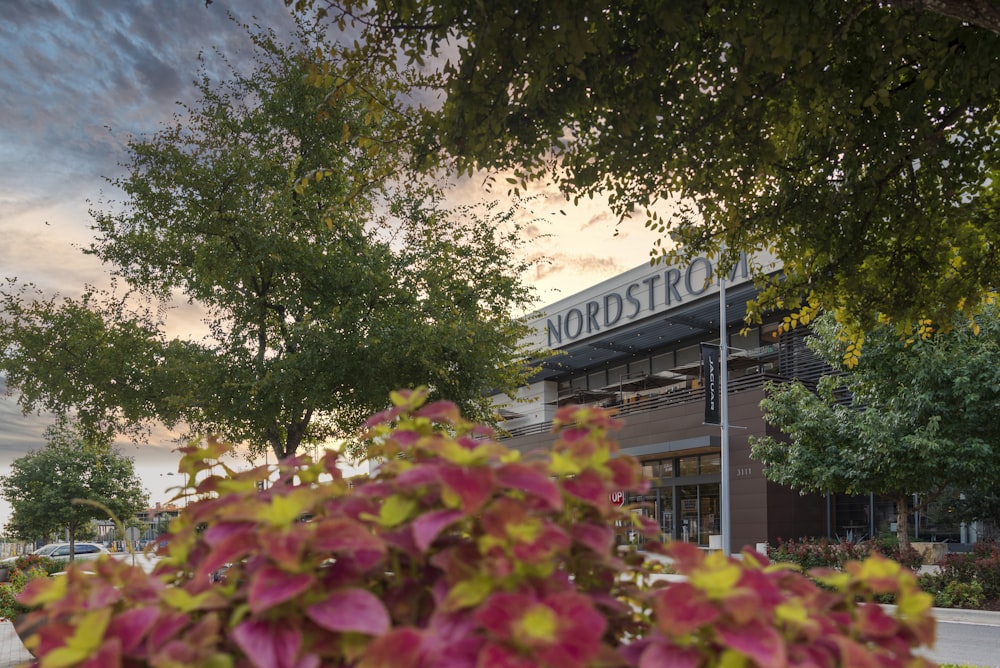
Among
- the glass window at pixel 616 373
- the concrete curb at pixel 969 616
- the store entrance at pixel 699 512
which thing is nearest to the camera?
the concrete curb at pixel 969 616

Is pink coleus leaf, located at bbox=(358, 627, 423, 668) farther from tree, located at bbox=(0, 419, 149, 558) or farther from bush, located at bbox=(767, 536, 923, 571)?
tree, located at bbox=(0, 419, 149, 558)

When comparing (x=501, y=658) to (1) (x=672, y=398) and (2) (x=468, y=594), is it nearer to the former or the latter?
(2) (x=468, y=594)

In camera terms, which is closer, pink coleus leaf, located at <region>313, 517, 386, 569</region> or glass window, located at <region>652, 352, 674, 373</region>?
pink coleus leaf, located at <region>313, 517, 386, 569</region>

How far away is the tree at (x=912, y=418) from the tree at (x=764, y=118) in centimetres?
1141

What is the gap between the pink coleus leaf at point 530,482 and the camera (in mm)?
1368

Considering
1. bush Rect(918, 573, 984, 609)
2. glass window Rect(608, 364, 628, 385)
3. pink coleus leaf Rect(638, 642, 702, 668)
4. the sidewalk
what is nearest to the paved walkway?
the sidewalk

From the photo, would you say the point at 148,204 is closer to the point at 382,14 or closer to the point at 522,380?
the point at 522,380

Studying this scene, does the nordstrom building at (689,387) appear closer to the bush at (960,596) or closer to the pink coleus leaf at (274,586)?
the bush at (960,596)

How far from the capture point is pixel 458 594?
1.27 metres

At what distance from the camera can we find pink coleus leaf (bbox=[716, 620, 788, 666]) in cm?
115

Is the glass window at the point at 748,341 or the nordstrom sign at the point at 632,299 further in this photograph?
the glass window at the point at 748,341

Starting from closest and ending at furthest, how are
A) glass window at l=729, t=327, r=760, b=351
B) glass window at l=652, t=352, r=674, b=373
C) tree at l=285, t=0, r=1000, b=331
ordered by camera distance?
tree at l=285, t=0, r=1000, b=331 < glass window at l=729, t=327, r=760, b=351 < glass window at l=652, t=352, r=674, b=373

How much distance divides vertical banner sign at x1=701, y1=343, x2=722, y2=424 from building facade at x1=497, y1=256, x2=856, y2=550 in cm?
88

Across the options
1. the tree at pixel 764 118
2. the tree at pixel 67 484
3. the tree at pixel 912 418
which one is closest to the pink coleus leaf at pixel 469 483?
the tree at pixel 764 118
